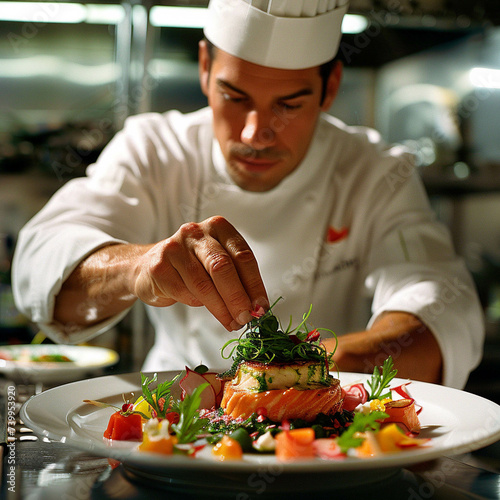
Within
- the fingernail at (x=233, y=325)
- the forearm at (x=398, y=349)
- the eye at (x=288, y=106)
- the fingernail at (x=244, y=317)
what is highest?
the eye at (x=288, y=106)

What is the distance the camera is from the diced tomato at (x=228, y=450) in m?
0.68

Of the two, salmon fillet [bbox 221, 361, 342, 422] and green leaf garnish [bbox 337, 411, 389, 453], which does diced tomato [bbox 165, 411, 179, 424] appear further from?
green leaf garnish [bbox 337, 411, 389, 453]

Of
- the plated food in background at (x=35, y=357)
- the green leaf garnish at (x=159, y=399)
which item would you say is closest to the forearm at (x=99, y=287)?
the green leaf garnish at (x=159, y=399)

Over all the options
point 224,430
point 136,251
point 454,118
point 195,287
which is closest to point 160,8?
point 454,118

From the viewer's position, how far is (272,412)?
2.87ft

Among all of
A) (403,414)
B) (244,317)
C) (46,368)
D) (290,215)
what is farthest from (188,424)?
(290,215)

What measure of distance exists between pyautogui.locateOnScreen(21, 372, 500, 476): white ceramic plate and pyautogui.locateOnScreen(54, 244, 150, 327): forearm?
0.76ft

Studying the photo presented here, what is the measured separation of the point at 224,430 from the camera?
83 centimetres

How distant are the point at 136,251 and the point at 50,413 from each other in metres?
0.43

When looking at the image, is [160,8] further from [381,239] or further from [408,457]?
[408,457]

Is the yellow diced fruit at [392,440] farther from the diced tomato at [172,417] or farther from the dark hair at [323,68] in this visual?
the dark hair at [323,68]

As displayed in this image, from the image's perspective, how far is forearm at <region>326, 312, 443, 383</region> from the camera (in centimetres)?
127

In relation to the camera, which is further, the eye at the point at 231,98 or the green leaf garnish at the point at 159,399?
the eye at the point at 231,98

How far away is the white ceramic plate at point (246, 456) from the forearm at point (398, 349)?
152 millimetres
